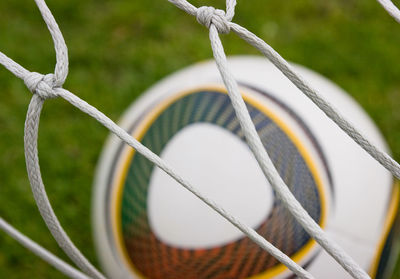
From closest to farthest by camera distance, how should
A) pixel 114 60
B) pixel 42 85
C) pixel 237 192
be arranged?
pixel 42 85
pixel 237 192
pixel 114 60

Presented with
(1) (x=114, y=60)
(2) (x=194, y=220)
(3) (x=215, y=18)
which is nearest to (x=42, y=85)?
(3) (x=215, y=18)

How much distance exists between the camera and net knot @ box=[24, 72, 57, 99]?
88 centimetres

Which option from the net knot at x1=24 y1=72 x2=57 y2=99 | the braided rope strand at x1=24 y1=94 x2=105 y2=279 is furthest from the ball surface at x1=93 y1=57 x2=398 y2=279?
the net knot at x1=24 y1=72 x2=57 y2=99

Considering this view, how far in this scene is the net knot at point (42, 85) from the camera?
0.88m

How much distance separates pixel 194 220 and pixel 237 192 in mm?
114

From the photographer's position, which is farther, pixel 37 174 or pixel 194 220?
pixel 194 220

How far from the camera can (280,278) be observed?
1.14m

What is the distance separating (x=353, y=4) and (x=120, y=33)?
1025 mm

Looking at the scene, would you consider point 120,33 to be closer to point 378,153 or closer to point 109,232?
point 109,232

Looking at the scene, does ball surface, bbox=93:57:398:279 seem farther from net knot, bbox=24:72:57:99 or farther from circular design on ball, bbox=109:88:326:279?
net knot, bbox=24:72:57:99

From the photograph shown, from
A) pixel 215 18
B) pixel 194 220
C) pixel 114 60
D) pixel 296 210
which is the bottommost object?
pixel 296 210

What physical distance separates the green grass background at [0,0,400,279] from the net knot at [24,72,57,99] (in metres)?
1.00

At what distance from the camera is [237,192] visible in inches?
45.1

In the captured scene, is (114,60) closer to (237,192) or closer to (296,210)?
(237,192)
